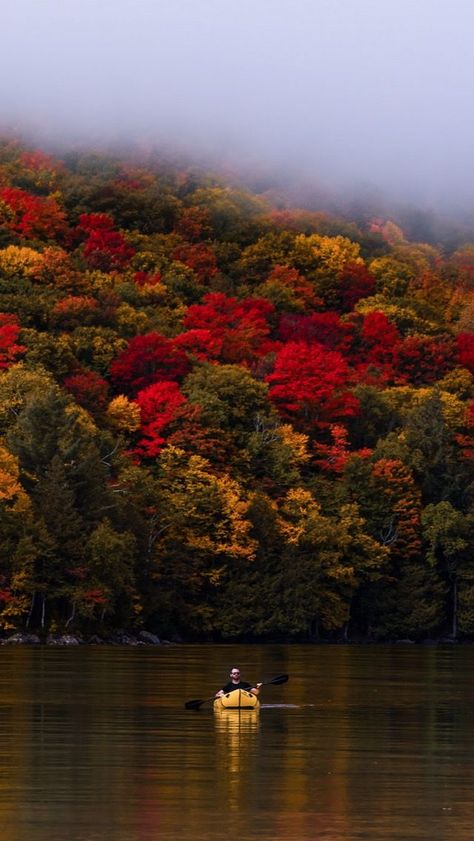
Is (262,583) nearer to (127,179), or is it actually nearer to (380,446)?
(380,446)

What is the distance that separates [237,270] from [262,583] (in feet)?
219

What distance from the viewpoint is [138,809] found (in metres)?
25.0

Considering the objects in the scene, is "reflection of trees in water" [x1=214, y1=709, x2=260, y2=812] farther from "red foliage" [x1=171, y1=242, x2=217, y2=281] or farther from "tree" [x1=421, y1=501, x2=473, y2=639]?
"red foliage" [x1=171, y1=242, x2=217, y2=281]

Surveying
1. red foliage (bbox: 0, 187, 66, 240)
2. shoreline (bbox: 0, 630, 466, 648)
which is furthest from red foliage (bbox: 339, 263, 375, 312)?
shoreline (bbox: 0, 630, 466, 648)

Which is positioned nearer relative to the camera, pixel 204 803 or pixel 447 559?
pixel 204 803

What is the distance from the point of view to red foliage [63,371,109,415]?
108312 millimetres

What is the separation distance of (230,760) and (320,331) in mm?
110007

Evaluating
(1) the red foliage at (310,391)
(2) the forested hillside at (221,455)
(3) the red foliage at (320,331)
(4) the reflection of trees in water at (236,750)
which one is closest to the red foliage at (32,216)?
(2) the forested hillside at (221,455)

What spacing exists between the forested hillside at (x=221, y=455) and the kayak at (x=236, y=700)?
4274 centimetres

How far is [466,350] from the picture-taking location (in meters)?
136

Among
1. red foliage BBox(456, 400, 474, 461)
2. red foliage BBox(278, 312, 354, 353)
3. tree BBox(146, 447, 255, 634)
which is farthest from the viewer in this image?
red foliage BBox(278, 312, 354, 353)

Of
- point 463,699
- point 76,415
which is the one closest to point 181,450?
point 76,415

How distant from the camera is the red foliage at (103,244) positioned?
150 m

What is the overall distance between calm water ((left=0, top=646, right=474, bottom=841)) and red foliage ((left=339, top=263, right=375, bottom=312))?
103 meters
